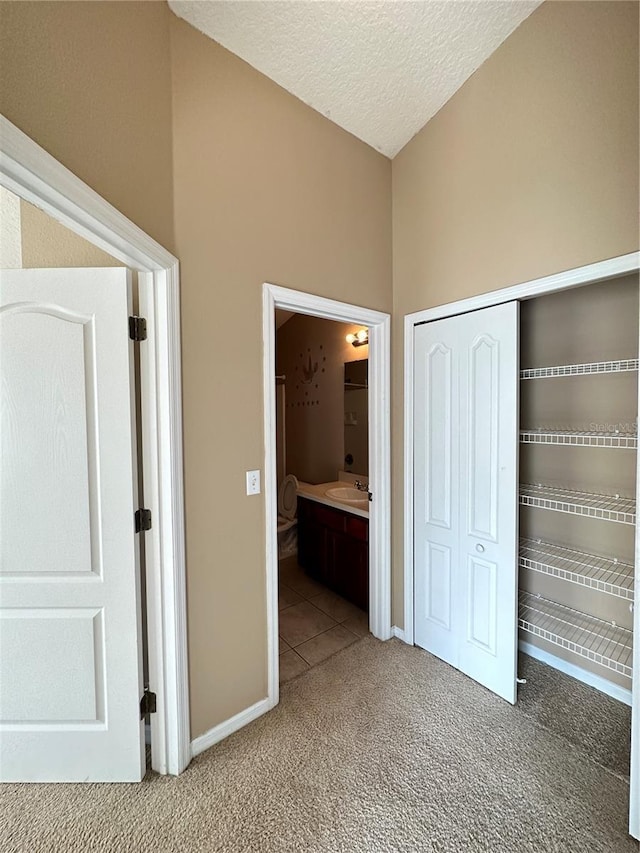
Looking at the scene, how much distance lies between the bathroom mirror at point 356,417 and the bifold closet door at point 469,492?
3.33 feet

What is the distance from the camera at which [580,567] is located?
192 cm

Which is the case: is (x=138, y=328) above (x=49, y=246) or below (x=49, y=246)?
below

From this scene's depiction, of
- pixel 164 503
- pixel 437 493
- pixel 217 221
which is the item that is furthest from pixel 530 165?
pixel 164 503

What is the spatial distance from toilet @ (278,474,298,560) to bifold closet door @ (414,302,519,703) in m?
1.79

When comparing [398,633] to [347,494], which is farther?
[347,494]

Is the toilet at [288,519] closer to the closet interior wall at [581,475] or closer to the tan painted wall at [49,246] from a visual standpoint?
the closet interior wall at [581,475]

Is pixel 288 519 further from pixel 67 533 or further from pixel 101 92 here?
pixel 101 92

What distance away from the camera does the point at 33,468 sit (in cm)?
135

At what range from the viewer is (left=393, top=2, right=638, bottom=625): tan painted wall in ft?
4.58

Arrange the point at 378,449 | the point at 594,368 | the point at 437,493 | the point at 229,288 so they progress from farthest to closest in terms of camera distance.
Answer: the point at 378,449 < the point at 437,493 < the point at 594,368 < the point at 229,288

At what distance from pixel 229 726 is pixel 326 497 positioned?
161cm

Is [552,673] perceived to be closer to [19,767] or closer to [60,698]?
[60,698]

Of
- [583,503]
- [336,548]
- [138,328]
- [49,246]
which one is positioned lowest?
[336,548]

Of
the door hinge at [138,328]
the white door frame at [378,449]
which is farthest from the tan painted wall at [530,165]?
the door hinge at [138,328]
